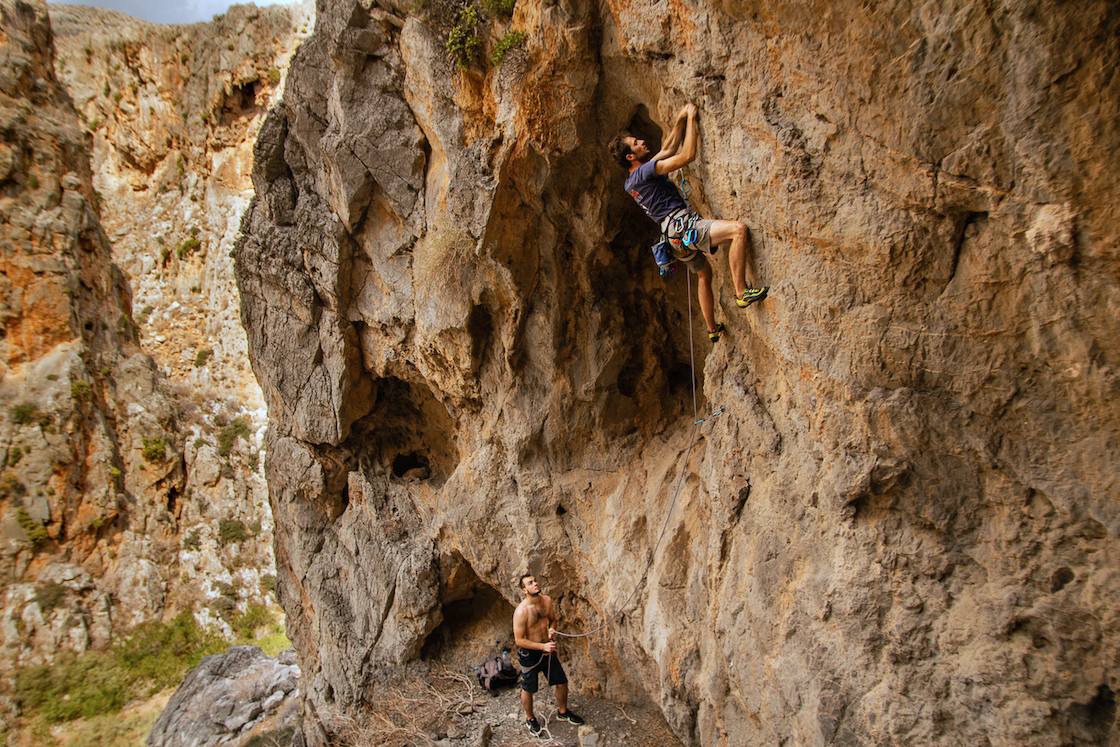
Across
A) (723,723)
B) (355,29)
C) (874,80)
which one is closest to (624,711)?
(723,723)

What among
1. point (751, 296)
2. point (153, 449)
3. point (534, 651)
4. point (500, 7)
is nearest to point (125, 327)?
point (153, 449)

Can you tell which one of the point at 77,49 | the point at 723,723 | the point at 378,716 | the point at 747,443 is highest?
the point at 77,49

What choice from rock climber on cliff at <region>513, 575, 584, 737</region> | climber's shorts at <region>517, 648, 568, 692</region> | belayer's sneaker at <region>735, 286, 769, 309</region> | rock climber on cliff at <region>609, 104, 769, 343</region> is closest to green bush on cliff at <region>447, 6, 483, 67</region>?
rock climber on cliff at <region>609, 104, 769, 343</region>

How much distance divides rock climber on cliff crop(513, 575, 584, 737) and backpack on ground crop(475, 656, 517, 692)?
42.3 inches

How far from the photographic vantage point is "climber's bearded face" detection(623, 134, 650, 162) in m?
4.86

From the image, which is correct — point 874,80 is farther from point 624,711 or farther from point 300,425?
point 300,425

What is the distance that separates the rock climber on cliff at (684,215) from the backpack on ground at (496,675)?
520 cm

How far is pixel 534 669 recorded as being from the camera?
645 cm

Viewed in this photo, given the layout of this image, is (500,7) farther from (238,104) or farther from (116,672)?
(116,672)

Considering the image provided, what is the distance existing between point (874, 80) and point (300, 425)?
7.97 metres

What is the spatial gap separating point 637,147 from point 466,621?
6.98m

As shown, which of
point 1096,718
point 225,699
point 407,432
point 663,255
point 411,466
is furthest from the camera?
point 225,699

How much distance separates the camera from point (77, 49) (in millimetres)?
19266

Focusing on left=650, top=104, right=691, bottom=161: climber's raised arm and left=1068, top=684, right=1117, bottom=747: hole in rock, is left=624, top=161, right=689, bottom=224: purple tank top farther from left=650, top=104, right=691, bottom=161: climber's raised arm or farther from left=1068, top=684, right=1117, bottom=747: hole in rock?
left=1068, top=684, right=1117, bottom=747: hole in rock
